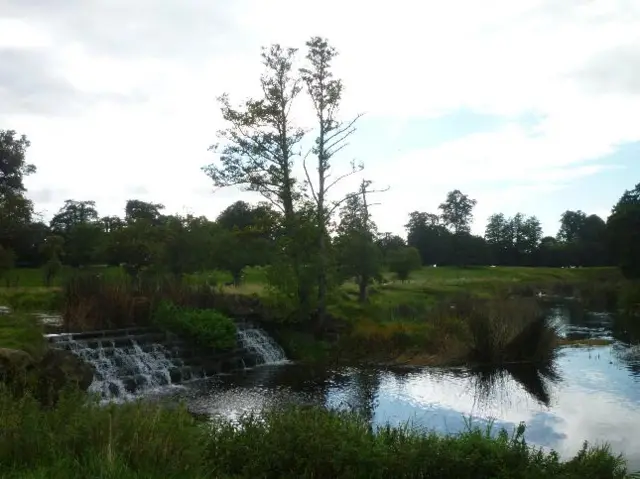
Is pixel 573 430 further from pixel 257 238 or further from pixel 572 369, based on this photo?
pixel 257 238

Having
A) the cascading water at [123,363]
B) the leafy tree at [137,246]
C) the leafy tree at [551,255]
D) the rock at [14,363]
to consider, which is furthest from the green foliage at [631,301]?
the leafy tree at [551,255]

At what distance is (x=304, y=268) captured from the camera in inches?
1135

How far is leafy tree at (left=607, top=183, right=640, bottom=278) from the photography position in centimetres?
6756

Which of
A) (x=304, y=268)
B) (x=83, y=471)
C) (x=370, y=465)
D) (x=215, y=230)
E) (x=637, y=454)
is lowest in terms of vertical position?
(x=637, y=454)

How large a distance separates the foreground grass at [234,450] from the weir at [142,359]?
9.77 m

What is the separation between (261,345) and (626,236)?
53645mm

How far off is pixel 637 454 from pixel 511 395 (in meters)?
5.90

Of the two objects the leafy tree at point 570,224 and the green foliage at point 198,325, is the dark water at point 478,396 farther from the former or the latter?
the leafy tree at point 570,224

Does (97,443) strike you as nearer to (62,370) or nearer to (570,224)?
(62,370)

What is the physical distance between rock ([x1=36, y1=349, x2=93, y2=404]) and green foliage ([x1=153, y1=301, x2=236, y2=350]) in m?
5.06

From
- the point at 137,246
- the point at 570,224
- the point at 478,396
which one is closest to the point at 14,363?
the point at 478,396

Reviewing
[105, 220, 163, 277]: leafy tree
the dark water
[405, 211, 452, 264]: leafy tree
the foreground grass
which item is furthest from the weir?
[405, 211, 452, 264]: leafy tree

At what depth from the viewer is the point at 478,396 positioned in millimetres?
18500

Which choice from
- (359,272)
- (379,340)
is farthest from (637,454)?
(359,272)
